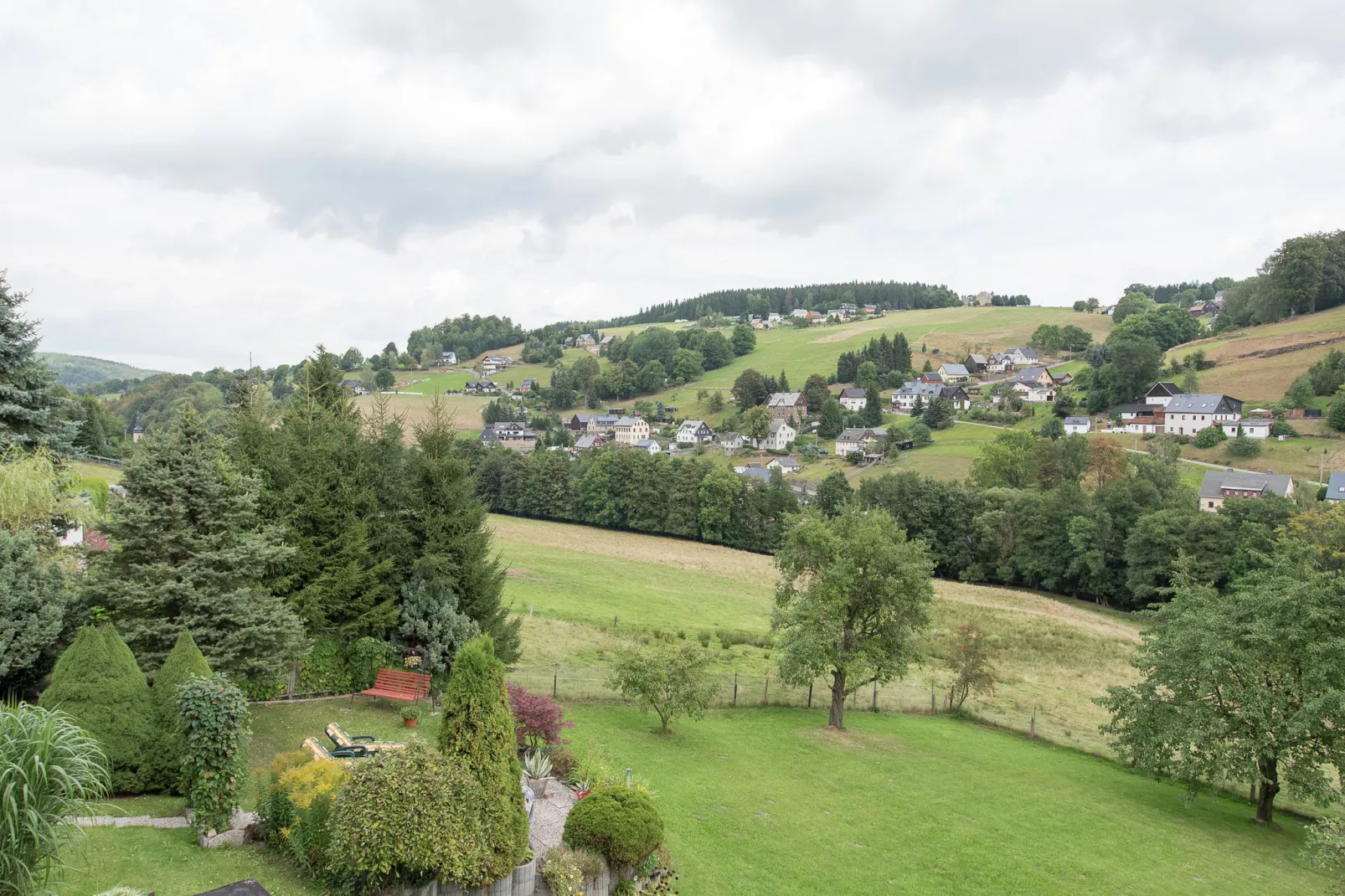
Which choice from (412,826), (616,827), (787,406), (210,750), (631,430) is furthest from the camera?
(631,430)

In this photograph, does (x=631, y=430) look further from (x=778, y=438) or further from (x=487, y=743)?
(x=487, y=743)

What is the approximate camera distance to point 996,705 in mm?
30062

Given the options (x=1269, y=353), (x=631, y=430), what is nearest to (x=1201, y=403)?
(x=1269, y=353)

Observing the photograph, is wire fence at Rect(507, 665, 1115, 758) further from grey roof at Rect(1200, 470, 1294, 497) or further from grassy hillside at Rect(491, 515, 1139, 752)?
grey roof at Rect(1200, 470, 1294, 497)

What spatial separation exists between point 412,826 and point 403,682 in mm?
9794

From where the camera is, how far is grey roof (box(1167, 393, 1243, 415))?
96.1 metres

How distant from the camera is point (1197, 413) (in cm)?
9738

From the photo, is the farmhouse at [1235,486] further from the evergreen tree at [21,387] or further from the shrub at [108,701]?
the evergreen tree at [21,387]

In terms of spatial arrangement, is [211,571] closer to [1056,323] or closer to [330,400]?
[330,400]

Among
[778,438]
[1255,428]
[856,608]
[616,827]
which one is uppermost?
[616,827]

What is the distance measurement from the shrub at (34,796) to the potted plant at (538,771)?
858cm

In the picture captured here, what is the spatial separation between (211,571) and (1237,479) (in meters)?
85.3

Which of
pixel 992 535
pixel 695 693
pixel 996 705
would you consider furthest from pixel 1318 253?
pixel 695 693

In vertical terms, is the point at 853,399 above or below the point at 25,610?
below
